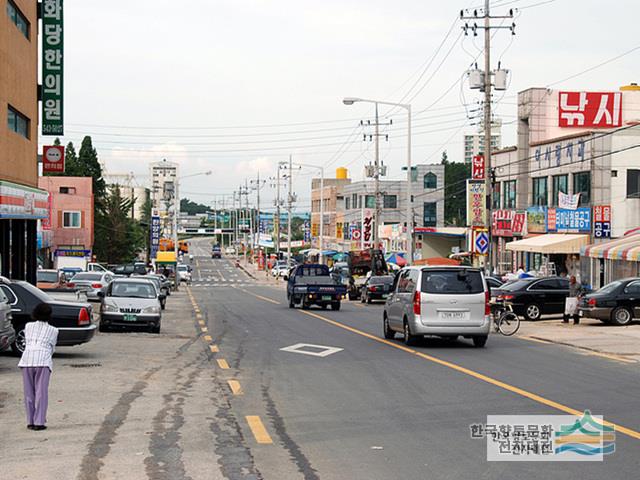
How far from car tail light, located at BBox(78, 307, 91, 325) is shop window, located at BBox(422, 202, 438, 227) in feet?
274

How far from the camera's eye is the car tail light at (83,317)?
19188 millimetres

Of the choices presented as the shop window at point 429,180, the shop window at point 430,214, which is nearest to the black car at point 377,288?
the shop window at point 430,214

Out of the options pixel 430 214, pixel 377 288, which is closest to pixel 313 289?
pixel 377 288

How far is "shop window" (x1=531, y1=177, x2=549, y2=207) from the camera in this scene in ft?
189

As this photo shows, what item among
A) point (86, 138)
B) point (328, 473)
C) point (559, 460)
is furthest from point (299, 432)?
point (86, 138)

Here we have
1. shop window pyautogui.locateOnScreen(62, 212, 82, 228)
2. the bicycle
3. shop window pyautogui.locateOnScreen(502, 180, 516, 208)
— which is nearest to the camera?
the bicycle

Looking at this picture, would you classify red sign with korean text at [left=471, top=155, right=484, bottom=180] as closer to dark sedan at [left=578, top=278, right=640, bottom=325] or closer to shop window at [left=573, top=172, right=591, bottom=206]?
shop window at [left=573, top=172, right=591, bottom=206]

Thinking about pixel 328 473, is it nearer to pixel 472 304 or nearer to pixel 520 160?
pixel 472 304

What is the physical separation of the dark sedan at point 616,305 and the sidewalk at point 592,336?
0.37 m

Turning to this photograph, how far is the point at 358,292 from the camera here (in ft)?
187

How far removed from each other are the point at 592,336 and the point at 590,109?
3333 centimetres

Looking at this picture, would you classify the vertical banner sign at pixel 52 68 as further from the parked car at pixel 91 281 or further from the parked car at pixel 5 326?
the parked car at pixel 5 326

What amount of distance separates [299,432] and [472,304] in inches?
454

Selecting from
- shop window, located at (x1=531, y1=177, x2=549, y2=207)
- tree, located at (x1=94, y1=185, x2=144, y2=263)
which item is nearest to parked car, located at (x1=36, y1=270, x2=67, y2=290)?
shop window, located at (x1=531, y1=177, x2=549, y2=207)
